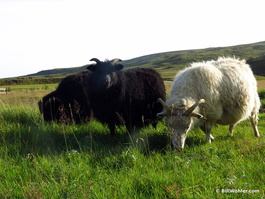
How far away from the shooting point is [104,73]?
658 cm

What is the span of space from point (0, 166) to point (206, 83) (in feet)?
16.3

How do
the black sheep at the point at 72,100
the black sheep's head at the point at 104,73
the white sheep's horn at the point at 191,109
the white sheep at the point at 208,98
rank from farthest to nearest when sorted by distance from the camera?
the black sheep at the point at 72,100 → the black sheep's head at the point at 104,73 → the white sheep at the point at 208,98 → the white sheep's horn at the point at 191,109

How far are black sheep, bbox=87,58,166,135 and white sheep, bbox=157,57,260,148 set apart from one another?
1.09m

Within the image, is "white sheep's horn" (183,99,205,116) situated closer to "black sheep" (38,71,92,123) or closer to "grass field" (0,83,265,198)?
"grass field" (0,83,265,198)

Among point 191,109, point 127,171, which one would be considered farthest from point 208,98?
point 127,171

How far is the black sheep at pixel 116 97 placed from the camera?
6.65 m

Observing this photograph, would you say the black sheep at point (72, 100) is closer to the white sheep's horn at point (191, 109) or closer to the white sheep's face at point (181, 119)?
the white sheep's face at point (181, 119)

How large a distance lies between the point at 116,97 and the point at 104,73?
0.77 m

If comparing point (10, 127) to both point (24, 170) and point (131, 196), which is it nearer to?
point (24, 170)

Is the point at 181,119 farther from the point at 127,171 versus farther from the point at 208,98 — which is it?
the point at 127,171

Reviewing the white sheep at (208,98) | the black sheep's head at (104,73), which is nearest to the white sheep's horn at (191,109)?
the white sheep at (208,98)

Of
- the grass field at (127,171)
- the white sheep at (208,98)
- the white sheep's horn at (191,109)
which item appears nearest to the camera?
the grass field at (127,171)

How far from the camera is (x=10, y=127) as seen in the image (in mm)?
6352

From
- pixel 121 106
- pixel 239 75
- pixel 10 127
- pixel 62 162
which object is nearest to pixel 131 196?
pixel 62 162
